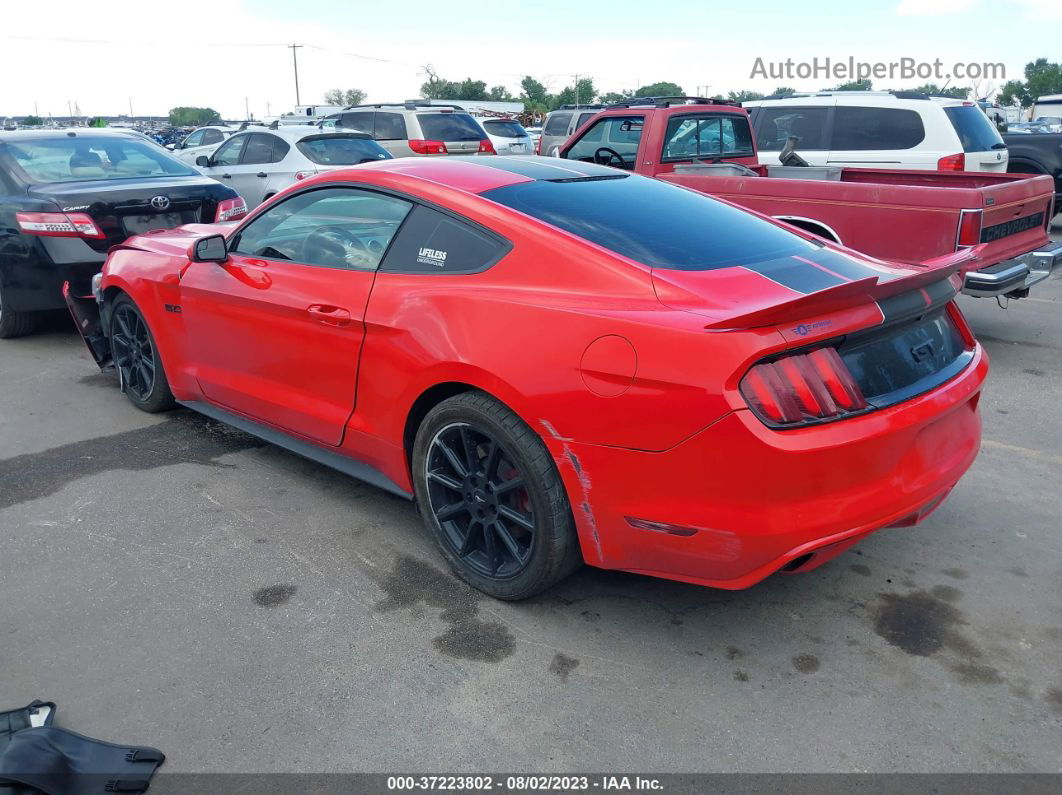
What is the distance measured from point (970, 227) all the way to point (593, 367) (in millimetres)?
4347

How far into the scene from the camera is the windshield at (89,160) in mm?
7254

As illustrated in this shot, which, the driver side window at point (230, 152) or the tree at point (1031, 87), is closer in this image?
the driver side window at point (230, 152)

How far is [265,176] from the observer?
11.6m

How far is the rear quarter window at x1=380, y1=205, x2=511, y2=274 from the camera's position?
11.0 ft

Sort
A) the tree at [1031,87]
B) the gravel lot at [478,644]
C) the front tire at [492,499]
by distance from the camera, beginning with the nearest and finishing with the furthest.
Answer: the gravel lot at [478,644]
the front tire at [492,499]
the tree at [1031,87]

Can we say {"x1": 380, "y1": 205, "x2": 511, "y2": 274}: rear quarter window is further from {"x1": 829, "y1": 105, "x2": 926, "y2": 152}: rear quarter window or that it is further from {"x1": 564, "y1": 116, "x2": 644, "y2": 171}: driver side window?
{"x1": 829, "y1": 105, "x2": 926, "y2": 152}: rear quarter window

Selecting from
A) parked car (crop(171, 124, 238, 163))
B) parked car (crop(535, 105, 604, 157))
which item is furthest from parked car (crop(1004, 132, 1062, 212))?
parked car (crop(171, 124, 238, 163))

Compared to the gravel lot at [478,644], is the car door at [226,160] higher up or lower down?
higher up

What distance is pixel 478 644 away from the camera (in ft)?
10.3

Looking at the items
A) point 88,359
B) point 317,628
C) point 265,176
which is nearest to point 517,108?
point 265,176

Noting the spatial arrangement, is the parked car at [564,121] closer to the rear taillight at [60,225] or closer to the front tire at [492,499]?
the rear taillight at [60,225]

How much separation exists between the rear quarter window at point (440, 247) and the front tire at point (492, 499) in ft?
1.70

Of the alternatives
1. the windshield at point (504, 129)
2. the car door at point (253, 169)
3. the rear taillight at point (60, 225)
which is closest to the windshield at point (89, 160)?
the rear taillight at point (60, 225)

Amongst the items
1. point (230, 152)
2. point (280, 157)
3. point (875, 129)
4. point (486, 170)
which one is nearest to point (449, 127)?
point (230, 152)
